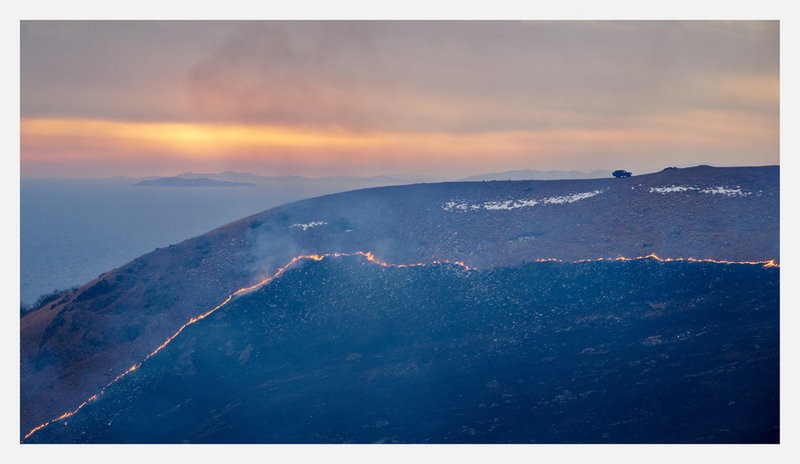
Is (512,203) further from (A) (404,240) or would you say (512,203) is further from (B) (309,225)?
(B) (309,225)

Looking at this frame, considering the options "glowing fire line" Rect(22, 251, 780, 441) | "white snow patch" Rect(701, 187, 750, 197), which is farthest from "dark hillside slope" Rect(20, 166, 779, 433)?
"glowing fire line" Rect(22, 251, 780, 441)

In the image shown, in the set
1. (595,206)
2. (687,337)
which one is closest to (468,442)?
(687,337)

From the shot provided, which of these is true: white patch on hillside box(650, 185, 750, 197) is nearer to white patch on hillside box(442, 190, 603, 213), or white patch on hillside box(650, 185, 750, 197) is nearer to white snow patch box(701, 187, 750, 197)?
white snow patch box(701, 187, 750, 197)

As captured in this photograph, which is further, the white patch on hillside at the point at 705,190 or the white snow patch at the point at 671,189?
the white snow patch at the point at 671,189

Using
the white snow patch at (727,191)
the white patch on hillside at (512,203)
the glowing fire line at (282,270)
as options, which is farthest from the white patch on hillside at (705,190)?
the glowing fire line at (282,270)

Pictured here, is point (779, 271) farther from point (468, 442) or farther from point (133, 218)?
point (133, 218)

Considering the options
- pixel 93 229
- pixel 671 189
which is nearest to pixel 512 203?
pixel 671 189

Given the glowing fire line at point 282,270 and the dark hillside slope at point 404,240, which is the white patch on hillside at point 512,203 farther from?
the glowing fire line at point 282,270
